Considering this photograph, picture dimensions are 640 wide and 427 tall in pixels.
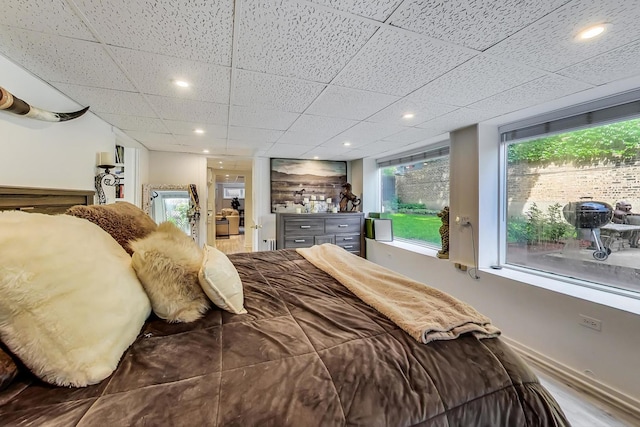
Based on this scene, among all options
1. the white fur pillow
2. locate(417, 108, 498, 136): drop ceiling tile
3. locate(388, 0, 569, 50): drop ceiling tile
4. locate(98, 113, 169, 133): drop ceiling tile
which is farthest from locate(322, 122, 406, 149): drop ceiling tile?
the white fur pillow

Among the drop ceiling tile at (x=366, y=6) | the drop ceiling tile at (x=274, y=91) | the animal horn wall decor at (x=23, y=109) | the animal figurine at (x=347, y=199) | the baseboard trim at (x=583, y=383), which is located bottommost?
the baseboard trim at (x=583, y=383)

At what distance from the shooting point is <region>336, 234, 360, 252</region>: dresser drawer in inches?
181

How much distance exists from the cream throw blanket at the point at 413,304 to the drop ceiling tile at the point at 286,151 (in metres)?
2.38

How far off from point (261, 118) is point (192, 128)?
0.94 m

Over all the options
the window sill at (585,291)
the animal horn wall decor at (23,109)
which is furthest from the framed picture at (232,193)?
the window sill at (585,291)

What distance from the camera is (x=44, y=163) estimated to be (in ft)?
6.05

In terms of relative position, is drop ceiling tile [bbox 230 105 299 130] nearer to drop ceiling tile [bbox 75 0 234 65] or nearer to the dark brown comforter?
drop ceiling tile [bbox 75 0 234 65]

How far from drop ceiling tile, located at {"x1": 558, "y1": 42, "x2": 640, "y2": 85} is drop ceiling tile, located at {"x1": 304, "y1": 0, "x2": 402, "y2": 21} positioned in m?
Result: 1.28

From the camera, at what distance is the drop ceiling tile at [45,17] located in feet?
3.61

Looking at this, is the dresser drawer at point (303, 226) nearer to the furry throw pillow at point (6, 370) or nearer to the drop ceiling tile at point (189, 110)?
the drop ceiling tile at point (189, 110)

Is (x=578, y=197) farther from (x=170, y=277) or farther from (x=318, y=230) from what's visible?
(x=318, y=230)

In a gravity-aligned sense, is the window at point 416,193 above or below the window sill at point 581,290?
above

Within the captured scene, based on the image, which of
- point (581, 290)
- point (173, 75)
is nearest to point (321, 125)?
point (173, 75)

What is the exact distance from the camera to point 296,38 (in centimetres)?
132
